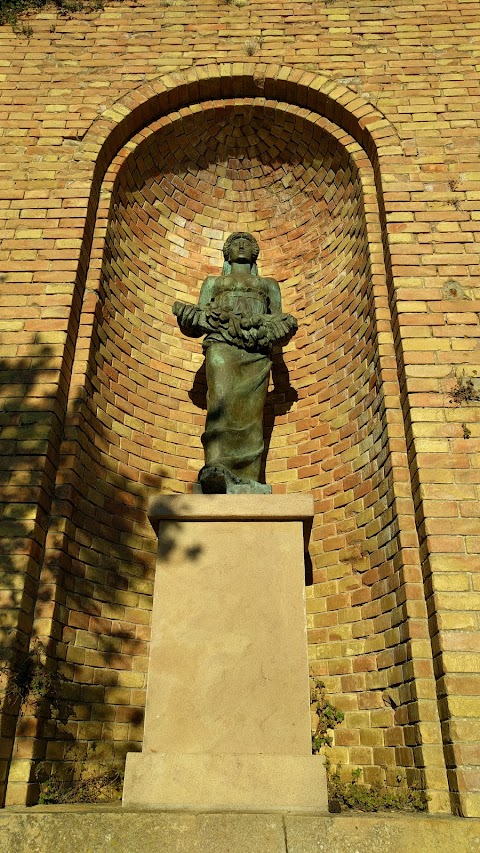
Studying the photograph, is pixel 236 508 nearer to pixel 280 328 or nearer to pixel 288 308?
pixel 280 328

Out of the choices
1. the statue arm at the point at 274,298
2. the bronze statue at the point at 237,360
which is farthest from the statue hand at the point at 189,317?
the statue arm at the point at 274,298

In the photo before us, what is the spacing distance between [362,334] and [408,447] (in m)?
1.26

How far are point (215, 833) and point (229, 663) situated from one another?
30.2 inches

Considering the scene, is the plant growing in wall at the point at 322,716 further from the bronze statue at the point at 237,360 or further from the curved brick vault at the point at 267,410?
the bronze statue at the point at 237,360

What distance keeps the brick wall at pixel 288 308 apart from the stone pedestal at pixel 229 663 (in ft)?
2.93

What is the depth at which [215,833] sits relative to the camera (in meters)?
2.77

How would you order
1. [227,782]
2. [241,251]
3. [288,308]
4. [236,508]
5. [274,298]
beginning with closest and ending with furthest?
[227,782] → [236,508] → [274,298] → [241,251] → [288,308]

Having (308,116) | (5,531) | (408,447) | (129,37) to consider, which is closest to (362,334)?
(408,447)

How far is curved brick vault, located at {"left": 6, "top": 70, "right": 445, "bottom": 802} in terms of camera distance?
431 cm

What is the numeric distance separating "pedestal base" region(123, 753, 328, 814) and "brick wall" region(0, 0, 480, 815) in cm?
89

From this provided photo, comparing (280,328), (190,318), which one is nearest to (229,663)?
(280,328)

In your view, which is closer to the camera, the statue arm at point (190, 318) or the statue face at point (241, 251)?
the statue arm at point (190, 318)

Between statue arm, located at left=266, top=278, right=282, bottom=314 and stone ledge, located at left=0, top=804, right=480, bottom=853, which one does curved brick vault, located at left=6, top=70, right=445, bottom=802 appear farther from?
stone ledge, located at left=0, top=804, right=480, bottom=853

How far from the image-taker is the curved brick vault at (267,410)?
14.1 feet
